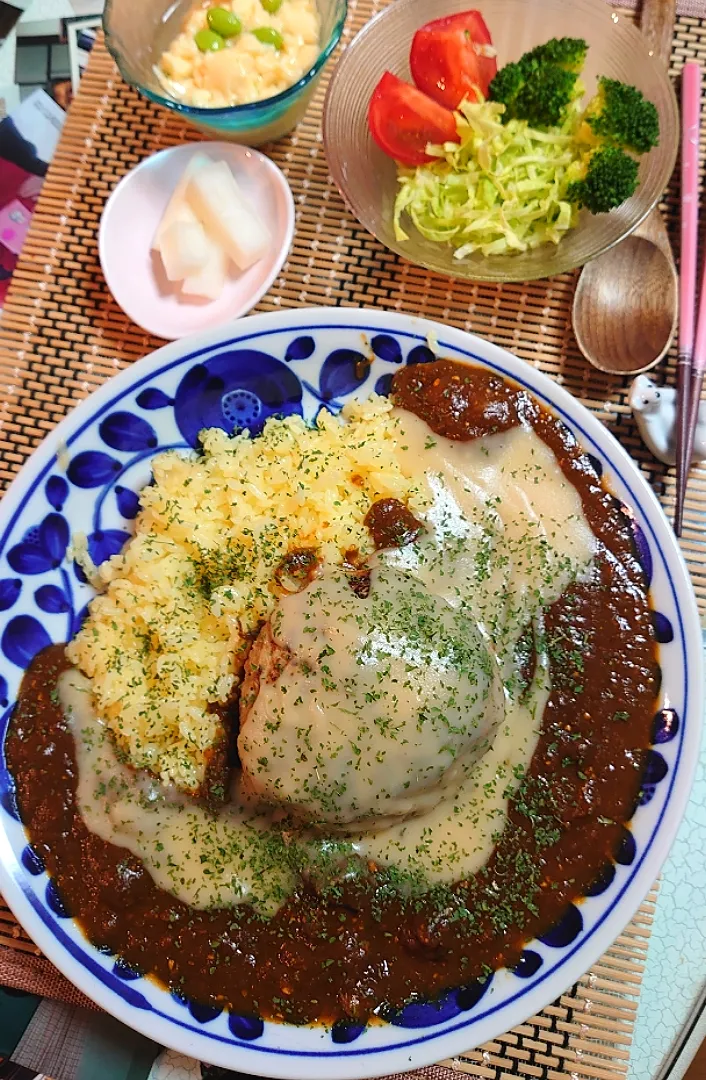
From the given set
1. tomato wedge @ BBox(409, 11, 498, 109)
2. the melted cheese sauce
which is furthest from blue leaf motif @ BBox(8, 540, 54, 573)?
tomato wedge @ BBox(409, 11, 498, 109)

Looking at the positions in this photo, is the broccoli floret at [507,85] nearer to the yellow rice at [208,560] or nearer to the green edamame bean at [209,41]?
the green edamame bean at [209,41]

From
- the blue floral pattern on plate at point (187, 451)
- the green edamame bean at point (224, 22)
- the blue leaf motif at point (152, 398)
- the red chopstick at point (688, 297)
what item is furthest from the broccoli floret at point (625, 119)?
the blue leaf motif at point (152, 398)

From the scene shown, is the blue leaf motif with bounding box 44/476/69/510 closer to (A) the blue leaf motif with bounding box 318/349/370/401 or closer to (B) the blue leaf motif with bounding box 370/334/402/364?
(A) the blue leaf motif with bounding box 318/349/370/401

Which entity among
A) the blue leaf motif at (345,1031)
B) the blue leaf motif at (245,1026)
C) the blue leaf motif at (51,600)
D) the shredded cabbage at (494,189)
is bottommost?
the blue leaf motif at (245,1026)

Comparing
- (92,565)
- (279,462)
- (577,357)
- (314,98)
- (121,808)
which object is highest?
(314,98)

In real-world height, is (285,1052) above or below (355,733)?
below

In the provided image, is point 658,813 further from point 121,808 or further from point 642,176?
point 642,176

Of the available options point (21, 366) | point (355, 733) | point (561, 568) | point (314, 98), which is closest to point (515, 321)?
point (561, 568)
